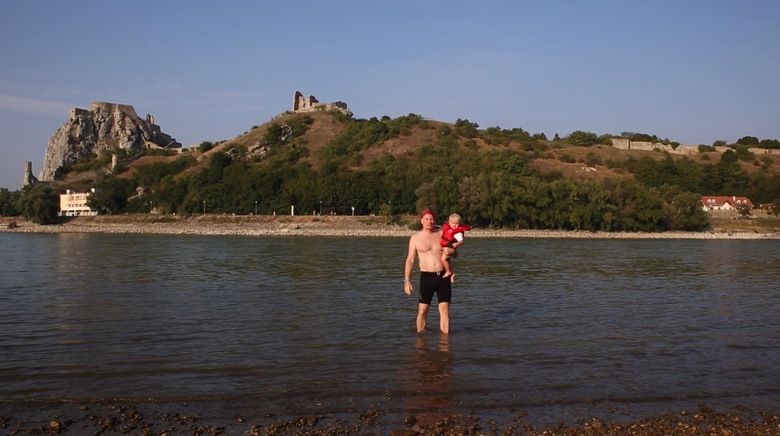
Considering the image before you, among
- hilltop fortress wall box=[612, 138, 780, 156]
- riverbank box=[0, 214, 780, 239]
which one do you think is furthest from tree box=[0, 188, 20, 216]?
hilltop fortress wall box=[612, 138, 780, 156]

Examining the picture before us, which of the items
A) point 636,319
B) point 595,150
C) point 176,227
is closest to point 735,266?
point 636,319

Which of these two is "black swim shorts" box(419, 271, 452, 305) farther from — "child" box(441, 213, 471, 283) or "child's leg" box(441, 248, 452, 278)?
"child" box(441, 213, 471, 283)

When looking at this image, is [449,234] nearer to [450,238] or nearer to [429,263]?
[450,238]

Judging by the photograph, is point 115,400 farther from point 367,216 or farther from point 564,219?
point 367,216

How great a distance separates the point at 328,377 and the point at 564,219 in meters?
74.4

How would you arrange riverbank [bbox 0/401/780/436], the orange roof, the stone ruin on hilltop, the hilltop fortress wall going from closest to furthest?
riverbank [bbox 0/401/780/436] → the orange roof → the hilltop fortress wall → the stone ruin on hilltop

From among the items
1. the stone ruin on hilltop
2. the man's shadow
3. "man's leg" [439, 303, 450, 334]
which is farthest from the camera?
the stone ruin on hilltop

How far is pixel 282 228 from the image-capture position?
85.7 metres

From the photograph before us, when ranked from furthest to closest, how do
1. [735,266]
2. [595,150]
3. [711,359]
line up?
[595,150], [735,266], [711,359]

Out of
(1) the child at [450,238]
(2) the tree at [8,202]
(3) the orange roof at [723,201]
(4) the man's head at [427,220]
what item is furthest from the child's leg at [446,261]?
(2) the tree at [8,202]

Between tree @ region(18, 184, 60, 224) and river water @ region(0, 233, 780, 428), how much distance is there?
9174 centimetres

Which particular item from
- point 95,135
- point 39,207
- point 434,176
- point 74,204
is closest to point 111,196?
point 74,204

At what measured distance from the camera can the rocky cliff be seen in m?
172

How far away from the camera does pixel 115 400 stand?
6926 mm
